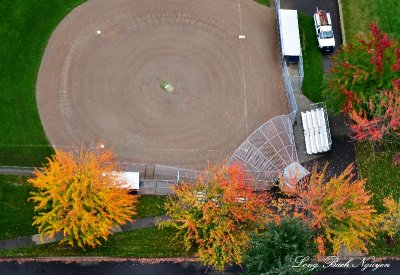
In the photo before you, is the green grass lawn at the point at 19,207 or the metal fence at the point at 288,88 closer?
the green grass lawn at the point at 19,207

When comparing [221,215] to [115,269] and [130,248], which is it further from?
[115,269]

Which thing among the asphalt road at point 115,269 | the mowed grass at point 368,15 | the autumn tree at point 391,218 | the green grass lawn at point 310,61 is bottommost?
the asphalt road at point 115,269

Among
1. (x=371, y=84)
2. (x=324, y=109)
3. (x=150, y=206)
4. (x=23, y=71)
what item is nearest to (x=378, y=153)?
(x=324, y=109)

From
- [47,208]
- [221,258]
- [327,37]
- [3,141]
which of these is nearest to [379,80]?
[327,37]

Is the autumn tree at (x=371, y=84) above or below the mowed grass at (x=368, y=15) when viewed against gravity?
below

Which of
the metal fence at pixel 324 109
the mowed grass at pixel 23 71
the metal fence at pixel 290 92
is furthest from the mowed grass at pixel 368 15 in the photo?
the mowed grass at pixel 23 71

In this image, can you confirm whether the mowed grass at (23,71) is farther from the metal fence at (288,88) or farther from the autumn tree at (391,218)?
the autumn tree at (391,218)

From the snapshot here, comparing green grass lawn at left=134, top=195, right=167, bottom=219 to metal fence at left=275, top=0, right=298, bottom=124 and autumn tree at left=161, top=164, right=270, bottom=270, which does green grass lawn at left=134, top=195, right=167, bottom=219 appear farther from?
metal fence at left=275, top=0, right=298, bottom=124
